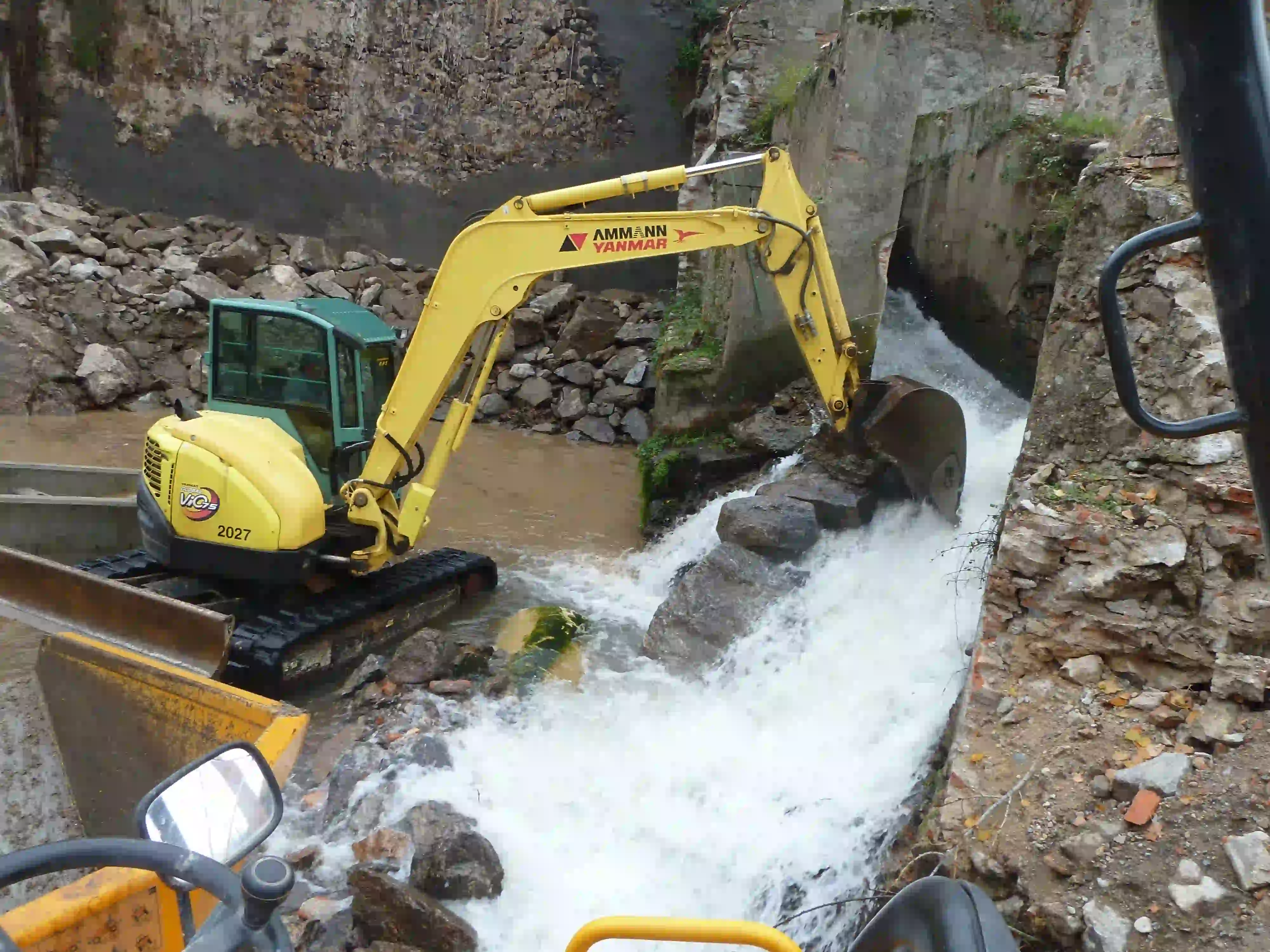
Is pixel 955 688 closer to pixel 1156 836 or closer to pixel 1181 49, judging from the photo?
pixel 1156 836

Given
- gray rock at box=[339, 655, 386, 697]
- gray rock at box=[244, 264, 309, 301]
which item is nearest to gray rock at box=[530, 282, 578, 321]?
gray rock at box=[244, 264, 309, 301]

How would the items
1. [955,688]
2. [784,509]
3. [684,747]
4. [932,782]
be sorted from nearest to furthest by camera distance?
[932,782], [955,688], [684,747], [784,509]

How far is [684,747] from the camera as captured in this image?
4.28m

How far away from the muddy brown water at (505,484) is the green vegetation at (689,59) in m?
6.54

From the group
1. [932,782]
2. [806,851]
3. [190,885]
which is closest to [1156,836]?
[932,782]

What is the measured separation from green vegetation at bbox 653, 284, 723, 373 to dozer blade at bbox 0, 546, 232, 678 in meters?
4.67

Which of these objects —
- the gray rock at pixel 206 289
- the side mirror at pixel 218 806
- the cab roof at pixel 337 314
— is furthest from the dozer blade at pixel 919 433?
the gray rock at pixel 206 289

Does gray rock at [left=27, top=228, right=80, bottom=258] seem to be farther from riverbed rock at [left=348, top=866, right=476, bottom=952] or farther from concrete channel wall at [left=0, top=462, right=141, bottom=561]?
riverbed rock at [left=348, top=866, right=476, bottom=952]

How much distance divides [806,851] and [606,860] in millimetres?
805

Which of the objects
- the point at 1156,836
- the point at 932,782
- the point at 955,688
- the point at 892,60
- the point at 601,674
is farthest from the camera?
the point at 892,60

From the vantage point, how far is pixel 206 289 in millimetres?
11906

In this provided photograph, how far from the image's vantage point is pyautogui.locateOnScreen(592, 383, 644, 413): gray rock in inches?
438

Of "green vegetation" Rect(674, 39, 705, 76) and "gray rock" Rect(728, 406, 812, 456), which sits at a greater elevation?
"green vegetation" Rect(674, 39, 705, 76)

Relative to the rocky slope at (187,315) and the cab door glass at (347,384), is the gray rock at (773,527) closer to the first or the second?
the cab door glass at (347,384)
